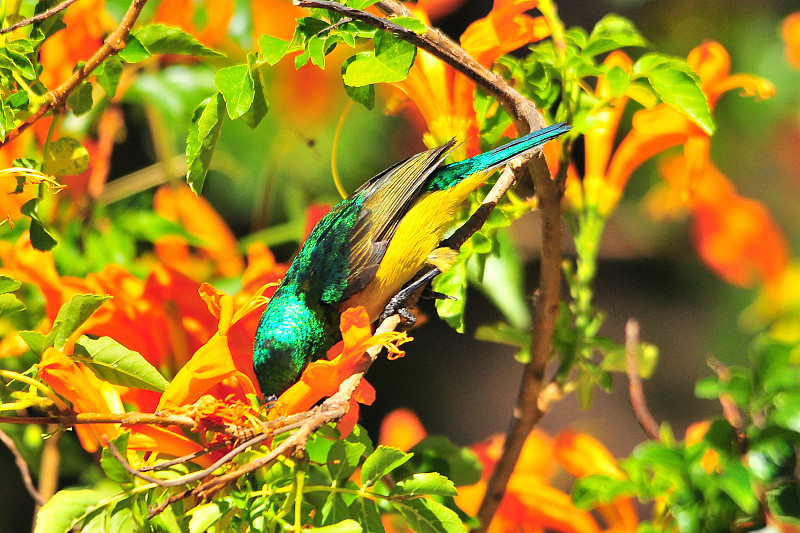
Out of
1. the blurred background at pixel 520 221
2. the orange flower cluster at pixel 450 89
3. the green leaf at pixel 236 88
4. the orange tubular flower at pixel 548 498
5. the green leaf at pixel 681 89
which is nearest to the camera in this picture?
the green leaf at pixel 236 88

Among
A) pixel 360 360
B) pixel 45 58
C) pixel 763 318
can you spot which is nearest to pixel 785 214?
pixel 763 318

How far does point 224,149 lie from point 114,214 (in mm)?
322

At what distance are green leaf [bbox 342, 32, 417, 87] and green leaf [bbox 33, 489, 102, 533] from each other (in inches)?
16.1

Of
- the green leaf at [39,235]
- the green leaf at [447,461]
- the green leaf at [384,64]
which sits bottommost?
the green leaf at [447,461]

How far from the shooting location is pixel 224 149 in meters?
1.55

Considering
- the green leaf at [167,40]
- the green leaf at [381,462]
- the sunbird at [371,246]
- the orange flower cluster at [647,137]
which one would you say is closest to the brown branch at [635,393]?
the orange flower cluster at [647,137]

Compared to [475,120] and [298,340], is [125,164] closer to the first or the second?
[298,340]

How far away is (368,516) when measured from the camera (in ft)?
2.29

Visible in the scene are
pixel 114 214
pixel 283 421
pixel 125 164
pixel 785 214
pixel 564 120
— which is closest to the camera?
pixel 283 421

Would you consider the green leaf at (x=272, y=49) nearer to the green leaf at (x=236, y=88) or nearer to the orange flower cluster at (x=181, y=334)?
the green leaf at (x=236, y=88)

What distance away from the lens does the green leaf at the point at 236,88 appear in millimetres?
711

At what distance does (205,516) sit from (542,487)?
0.60 metres

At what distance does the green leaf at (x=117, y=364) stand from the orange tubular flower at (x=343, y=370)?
124 mm

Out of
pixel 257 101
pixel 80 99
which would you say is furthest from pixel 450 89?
pixel 80 99
